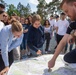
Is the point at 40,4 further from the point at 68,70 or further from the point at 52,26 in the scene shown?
the point at 68,70

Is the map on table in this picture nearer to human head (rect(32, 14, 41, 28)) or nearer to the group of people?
the group of people

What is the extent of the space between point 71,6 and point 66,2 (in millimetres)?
61

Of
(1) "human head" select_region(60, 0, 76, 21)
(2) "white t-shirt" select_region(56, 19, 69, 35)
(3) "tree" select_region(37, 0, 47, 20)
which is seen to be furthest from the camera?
(3) "tree" select_region(37, 0, 47, 20)

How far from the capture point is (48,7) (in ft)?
157

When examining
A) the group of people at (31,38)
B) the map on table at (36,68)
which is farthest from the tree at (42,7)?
the map on table at (36,68)

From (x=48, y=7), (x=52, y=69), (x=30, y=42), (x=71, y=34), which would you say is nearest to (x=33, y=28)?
(x=30, y=42)

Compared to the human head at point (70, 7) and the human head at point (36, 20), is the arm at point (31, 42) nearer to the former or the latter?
the human head at point (36, 20)

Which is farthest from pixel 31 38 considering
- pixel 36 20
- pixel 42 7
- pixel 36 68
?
pixel 42 7

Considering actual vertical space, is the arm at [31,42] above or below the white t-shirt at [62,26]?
above

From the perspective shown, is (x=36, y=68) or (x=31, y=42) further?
(x=31, y=42)

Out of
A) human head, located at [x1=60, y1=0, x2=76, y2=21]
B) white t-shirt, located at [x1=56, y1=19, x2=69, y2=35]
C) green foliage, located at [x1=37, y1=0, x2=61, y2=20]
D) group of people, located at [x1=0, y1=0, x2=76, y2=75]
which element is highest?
human head, located at [x1=60, y1=0, x2=76, y2=21]

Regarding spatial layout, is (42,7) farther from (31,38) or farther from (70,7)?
(70,7)

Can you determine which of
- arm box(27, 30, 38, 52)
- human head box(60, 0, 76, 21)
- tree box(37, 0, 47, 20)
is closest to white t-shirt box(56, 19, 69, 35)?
arm box(27, 30, 38, 52)

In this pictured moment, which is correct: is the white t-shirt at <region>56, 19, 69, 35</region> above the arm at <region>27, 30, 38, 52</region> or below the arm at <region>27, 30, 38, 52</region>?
below
